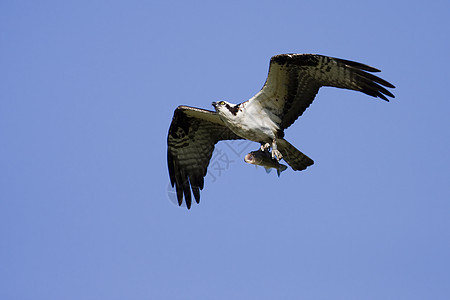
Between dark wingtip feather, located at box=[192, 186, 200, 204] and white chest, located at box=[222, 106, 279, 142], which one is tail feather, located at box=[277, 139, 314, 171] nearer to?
white chest, located at box=[222, 106, 279, 142]

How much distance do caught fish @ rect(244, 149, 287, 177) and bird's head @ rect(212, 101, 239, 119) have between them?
2.58 feet

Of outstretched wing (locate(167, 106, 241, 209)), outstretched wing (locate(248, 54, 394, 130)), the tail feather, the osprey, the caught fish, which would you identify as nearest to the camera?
outstretched wing (locate(248, 54, 394, 130))

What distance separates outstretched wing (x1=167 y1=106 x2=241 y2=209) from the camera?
13.6m

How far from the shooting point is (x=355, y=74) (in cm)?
1151

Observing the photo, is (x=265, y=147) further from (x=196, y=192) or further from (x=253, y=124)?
(x=196, y=192)

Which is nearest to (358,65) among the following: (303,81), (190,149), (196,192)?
(303,81)

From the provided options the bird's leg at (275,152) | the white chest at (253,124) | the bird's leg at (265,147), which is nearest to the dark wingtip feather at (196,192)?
the white chest at (253,124)

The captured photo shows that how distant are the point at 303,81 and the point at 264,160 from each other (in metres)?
1.56

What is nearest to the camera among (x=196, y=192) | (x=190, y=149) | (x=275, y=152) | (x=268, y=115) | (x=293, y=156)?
(x=275, y=152)

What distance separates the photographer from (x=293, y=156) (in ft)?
41.2

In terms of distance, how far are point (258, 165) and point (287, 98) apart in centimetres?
133

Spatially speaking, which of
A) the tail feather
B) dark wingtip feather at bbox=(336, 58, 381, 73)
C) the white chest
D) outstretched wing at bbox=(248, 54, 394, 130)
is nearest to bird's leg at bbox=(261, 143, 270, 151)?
the white chest

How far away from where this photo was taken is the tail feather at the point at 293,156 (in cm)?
1249

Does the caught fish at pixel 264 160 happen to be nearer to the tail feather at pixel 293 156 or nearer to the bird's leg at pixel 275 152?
the bird's leg at pixel 275 152
